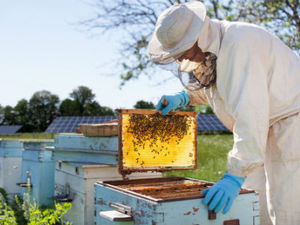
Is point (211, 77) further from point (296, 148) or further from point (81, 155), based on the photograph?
point (81, 155)

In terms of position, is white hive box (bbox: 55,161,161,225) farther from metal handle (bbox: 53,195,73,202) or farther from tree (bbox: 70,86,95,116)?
tree (bbox: 70,86,95,116)

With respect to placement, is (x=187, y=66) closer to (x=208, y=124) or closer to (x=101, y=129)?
(x=101, y=129)

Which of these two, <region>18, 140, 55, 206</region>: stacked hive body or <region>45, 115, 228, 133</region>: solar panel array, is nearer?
<region>18, 140, 55, 206</region>: stacked hive body

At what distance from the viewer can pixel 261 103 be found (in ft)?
5.68

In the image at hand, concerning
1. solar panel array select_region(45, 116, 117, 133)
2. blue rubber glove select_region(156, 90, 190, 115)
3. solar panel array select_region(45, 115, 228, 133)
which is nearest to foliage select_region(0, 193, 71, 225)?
blue rubber glove select_region(156, 90, 190, 115)

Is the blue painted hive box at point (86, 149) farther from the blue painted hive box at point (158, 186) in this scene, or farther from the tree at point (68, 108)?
the tree at point (68, 108)

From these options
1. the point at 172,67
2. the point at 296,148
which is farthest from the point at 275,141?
the point at 172,67

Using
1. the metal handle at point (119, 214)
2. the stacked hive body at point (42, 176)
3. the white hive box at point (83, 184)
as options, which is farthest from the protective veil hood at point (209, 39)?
the stacked hive body at point (42, 176)

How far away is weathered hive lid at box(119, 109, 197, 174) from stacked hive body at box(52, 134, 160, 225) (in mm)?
537

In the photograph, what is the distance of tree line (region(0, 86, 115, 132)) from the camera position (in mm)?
61750

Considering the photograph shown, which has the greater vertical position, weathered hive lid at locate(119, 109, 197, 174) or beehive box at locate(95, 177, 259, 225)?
weathered hive lid at locate(119, 109, 197, 174)

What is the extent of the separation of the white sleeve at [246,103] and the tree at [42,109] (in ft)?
206

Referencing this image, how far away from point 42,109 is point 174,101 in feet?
222

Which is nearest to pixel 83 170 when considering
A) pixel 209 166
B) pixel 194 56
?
pixel 194 56
